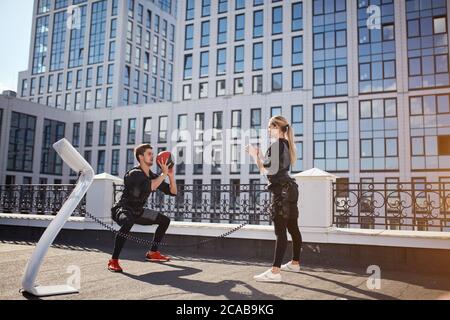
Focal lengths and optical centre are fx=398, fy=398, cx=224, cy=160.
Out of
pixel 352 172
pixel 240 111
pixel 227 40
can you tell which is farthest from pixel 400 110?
pixel 227 40

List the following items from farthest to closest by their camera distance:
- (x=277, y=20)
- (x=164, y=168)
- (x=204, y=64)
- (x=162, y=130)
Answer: (x=162, y=130) < (x=204, y=64) < (x=277, y=20) < (x=164, y=168)

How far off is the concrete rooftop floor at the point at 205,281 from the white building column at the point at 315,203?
933 mm

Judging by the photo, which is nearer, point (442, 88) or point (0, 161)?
point (442, 88)

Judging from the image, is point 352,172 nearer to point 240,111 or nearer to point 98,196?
point 240,111

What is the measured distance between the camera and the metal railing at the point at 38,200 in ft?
35.6

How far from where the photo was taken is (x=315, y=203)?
7.43 metres

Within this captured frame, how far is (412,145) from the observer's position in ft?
102

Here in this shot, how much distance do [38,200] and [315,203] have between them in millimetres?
7883

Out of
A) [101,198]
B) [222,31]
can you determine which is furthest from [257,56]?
[101,198]

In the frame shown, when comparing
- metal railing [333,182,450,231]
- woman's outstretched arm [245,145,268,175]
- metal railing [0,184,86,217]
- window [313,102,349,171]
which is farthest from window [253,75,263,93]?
woman's outstretched arm [245,145,268,175]

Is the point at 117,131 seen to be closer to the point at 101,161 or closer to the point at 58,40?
the point at 101,161

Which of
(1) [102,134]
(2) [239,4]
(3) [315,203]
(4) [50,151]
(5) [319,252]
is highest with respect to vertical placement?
(2) [239,4]

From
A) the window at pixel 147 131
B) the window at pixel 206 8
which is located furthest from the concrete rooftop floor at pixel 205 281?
the window at pixel 206 8

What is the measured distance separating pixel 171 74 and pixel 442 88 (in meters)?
38.8
